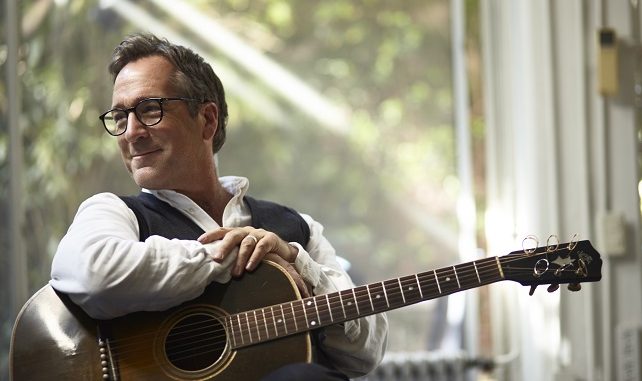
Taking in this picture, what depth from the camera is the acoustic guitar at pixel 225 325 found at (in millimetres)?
1690

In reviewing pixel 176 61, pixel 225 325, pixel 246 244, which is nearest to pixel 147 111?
pixel 176 61

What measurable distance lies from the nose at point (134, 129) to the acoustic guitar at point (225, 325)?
1.13 feet

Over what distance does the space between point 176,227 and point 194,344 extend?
10.8 inches

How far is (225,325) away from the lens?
1717mm

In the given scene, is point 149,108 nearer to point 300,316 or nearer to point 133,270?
point 133,270

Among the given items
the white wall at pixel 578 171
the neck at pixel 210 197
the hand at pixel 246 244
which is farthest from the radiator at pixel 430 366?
the hand at pixel 246 244

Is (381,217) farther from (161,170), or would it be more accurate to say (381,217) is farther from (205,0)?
(161,170)

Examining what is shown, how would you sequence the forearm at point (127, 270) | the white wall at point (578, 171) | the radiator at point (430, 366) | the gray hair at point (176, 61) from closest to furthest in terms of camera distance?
the forearm at point (127, 270), the gray hair at point (176, 61), the white wall at point (578, 171), the radiator at point (430, 366)

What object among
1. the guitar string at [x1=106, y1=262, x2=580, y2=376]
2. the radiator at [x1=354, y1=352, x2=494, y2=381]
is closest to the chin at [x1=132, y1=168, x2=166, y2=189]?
the guitar string at [x1=106, y1=262, x2=580, y2=376]

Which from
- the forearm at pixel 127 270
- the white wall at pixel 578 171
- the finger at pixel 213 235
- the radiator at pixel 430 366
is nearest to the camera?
the forearm at pixel 127 270

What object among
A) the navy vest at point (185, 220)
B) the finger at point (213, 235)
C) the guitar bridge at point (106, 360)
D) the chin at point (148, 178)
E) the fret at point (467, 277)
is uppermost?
the chin at point (148, 178)

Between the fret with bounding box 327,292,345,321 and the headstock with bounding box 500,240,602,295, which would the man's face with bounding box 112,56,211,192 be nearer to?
the fret with bounding box 327,292,345,321

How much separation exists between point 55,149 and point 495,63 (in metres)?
1.66

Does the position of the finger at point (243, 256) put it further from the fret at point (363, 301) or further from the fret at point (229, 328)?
the fret at point (363, 301)
